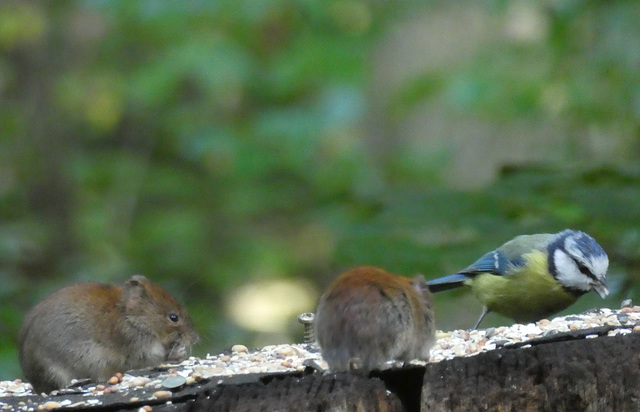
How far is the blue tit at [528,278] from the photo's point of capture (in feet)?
16.6

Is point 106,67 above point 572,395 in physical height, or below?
above

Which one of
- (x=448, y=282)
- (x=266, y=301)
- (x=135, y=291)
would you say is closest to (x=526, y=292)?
(x=448, y=282)

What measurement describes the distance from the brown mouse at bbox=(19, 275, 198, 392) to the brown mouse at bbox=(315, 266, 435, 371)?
1315 mm

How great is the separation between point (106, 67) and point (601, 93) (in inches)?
261

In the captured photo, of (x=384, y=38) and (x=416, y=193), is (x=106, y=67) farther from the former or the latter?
(x=416, y=193)

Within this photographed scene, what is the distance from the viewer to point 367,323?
2936 millimetres

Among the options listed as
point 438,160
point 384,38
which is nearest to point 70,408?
point 438,160

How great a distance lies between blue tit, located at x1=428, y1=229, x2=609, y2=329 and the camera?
5051 millimetres

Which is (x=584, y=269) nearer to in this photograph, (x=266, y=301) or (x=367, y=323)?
(x=367, y=323)

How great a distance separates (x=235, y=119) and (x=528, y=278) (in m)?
7.93

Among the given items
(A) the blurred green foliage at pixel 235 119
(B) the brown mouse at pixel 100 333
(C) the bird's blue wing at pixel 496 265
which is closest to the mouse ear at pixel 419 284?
(B) the brown mouse at pixel 100 333

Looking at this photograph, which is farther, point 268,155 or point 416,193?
point 268,155

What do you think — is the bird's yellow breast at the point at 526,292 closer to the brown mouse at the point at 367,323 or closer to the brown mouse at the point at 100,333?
the brown mouse at the point at 100,333

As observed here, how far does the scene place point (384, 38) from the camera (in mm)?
11805
